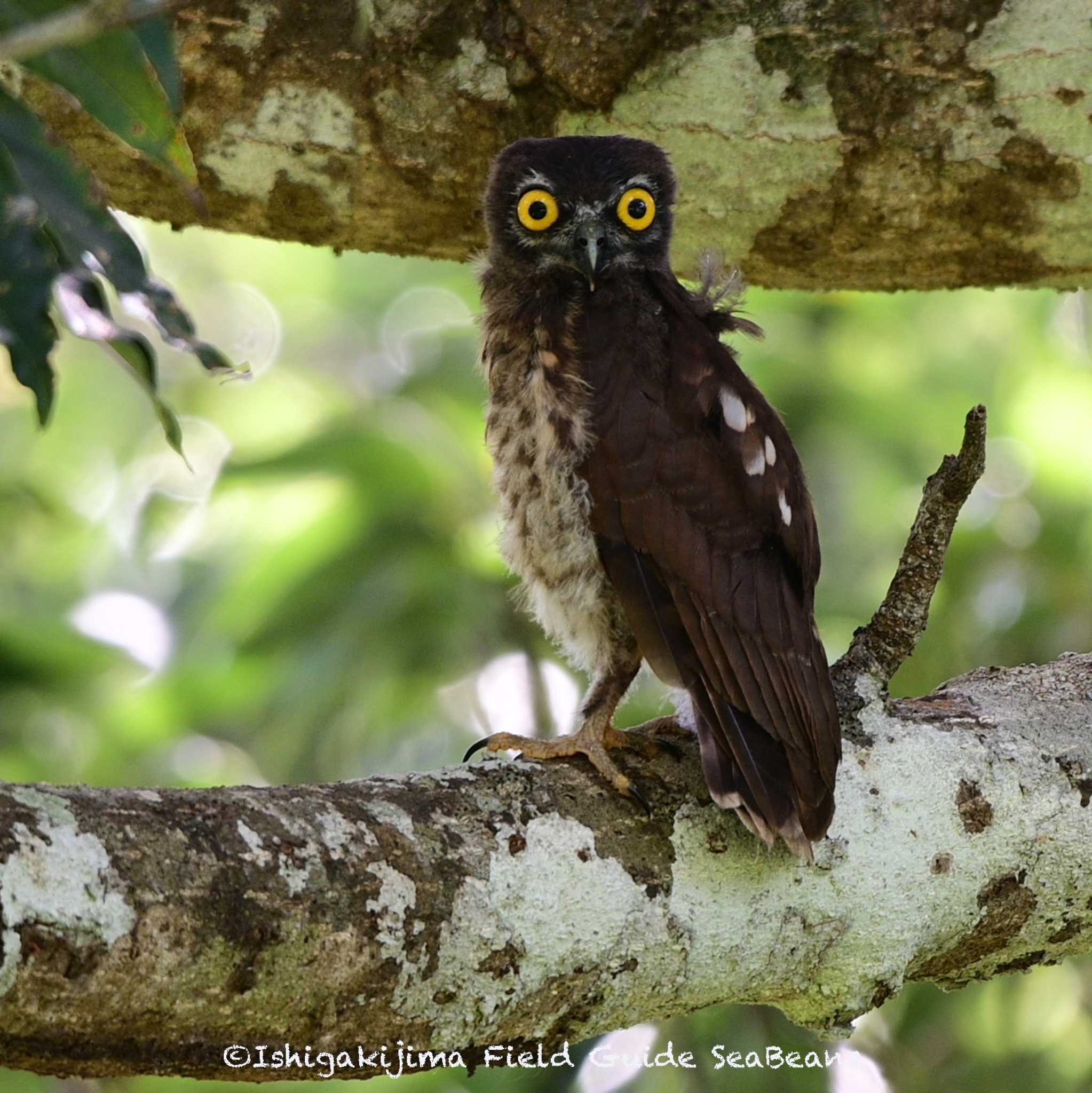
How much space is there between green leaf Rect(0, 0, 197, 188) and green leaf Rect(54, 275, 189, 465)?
0.19 meters

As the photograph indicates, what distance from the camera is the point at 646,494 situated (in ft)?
9.51

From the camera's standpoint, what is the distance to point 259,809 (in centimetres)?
208

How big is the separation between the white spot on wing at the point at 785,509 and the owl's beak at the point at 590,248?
68cm

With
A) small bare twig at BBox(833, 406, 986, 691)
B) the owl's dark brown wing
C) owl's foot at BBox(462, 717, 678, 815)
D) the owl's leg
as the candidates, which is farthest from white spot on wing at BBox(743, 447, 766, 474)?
owl's foot at BBox(462, 717, 678, 815)

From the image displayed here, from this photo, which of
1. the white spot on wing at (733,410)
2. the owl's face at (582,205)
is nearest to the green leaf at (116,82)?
the white spot on wing at (733,410)

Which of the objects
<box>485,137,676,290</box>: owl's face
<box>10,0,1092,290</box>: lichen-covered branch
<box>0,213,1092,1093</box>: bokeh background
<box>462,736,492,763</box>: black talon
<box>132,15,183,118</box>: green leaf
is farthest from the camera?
<box>0,213,1092,1093</box>: bokeh background

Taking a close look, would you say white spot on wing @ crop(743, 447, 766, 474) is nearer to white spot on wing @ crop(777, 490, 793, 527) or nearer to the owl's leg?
white spot on wing @ crop(777, 490, 793, 527)

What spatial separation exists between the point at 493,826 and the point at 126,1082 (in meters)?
3.40

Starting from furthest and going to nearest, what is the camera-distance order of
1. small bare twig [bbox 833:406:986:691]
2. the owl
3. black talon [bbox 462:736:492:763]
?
black talon [bbox 462:736:492:763], small bare twig [bbox 833:406:986:691], the owl

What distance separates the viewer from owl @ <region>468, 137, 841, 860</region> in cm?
→ 266

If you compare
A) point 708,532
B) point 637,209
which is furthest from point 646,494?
point 637,209

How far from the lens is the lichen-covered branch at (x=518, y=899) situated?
6.11 ft

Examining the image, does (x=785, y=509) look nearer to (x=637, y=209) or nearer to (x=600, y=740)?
(x=600, y=740)

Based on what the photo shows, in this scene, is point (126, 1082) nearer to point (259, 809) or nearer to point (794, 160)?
point (259, 809)
